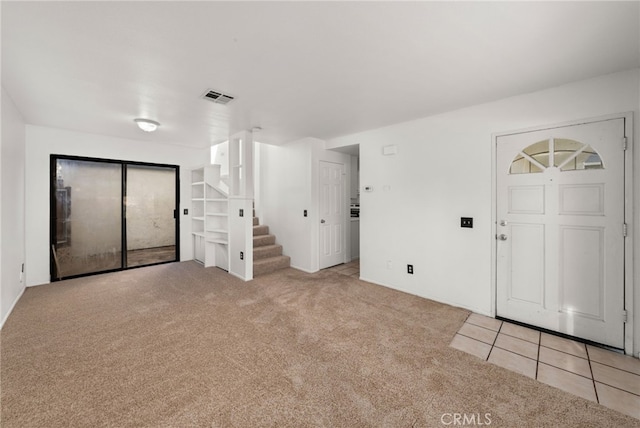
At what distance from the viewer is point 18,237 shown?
3.46 metres

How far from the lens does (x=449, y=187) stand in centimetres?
328

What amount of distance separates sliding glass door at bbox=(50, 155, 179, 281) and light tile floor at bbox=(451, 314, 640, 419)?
5670 mm

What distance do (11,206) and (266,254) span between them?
11.5 feet

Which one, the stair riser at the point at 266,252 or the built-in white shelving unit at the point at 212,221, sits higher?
the built-in white shelving unit at the point at 212,221

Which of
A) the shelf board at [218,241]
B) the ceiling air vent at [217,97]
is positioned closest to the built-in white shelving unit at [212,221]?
the shelf board at [218,241]

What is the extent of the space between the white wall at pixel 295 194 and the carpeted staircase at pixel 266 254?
0.45 ft

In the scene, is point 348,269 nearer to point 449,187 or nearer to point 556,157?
point 449,187

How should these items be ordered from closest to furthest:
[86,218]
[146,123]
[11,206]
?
1. [11,206]
2. [146,123]
3. [86,218]

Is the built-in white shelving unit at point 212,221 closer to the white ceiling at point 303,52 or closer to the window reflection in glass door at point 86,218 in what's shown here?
the window reflection in glass door at point 86,218

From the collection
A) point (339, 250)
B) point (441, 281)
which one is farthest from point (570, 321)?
point (339, 250)

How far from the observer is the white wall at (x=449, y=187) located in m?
2.43

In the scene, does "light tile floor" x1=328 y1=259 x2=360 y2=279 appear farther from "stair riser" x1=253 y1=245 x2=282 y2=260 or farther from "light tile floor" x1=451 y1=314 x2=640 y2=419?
"light tile floor" x1=451 y1=314 x2=640 y2=419

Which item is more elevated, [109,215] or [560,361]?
[109,215]

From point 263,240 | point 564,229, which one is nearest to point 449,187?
point 564,229
